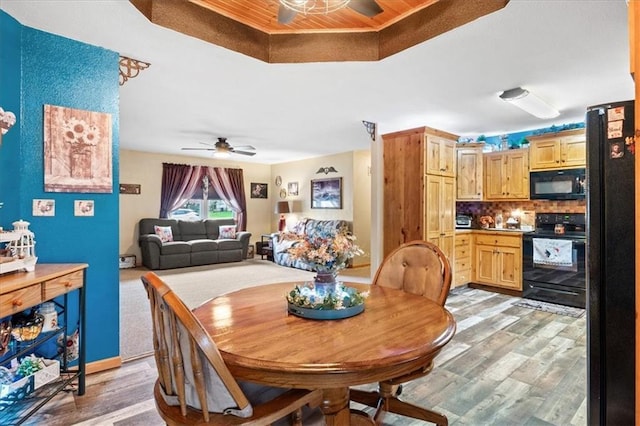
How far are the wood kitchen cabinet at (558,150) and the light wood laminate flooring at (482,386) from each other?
2.14 meters

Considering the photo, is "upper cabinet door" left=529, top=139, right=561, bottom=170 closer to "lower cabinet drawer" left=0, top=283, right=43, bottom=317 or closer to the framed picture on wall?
the framed picture on wall

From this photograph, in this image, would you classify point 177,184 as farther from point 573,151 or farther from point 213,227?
point 573,151

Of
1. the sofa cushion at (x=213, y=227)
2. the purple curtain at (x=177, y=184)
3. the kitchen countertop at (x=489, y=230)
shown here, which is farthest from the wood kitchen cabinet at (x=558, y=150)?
the purple curtain at (x=177, y=184)

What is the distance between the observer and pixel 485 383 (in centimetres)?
237

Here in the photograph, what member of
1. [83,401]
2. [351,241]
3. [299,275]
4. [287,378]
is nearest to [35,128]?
[83,401]

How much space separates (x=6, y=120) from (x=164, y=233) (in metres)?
5.06

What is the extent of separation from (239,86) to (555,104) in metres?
3.52

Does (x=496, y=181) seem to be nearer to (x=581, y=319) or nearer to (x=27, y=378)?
(x=581, y=319)

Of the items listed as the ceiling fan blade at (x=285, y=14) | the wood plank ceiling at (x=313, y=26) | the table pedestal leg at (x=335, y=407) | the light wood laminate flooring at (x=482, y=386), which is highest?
the wood plank ceiling at (x=313, y=26)

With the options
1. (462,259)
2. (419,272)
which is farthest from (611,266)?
(462,259)

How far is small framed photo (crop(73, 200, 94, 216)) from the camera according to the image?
2.42 metres

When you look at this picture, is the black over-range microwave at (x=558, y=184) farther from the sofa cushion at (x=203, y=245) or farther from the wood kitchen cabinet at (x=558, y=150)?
the sofa cushion at (x=203, y=245)

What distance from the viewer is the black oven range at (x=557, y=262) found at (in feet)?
13.3

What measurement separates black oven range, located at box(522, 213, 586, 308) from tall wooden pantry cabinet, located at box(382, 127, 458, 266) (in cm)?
99
